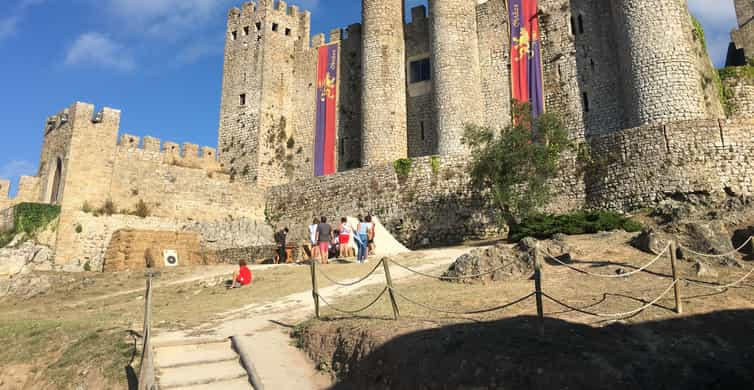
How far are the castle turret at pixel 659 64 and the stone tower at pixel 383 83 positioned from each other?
1176 centimetres

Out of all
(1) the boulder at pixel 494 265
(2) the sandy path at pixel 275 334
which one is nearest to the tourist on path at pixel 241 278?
(2) the sandy path at pixel 275 334

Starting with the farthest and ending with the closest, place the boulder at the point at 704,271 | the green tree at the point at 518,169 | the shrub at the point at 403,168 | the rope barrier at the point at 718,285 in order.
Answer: the shrub at the point at 403,168, the green tree at the point at 518,169, the boulder at the point at 704,271, the rope barrier at the point at 718,285

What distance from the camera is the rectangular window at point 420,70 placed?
30.5 m

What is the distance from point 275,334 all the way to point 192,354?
52.9 inches

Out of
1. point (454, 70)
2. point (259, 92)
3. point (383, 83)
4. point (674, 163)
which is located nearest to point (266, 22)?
point (259, 92)

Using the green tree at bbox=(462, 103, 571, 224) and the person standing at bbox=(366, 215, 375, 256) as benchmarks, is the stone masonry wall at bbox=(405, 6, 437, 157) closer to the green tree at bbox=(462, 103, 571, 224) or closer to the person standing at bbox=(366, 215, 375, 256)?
the green tree at bbox=(462, 103, 571, 224)

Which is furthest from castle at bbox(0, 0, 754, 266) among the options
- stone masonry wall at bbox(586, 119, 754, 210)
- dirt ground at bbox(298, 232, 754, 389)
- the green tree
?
dirt ground at bbox(298, 232, 754, 389)

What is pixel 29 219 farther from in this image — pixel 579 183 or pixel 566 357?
pixel 566 357

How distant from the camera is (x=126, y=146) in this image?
79.3ft

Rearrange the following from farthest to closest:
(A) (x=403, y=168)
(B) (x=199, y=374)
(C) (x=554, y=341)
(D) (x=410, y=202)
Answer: (A) (x=403, y=168) → (D) (x=410, y=202) → (B) (x=199, y=374) → (C) (x=554, y=341)

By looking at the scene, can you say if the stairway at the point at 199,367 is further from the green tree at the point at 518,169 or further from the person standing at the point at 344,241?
the green tree at the point at 518,169

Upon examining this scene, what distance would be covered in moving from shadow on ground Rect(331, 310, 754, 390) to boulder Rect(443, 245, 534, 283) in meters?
3.40

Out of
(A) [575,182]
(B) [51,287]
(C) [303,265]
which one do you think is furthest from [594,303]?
(B) [51,287]

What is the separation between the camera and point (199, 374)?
279 inches
